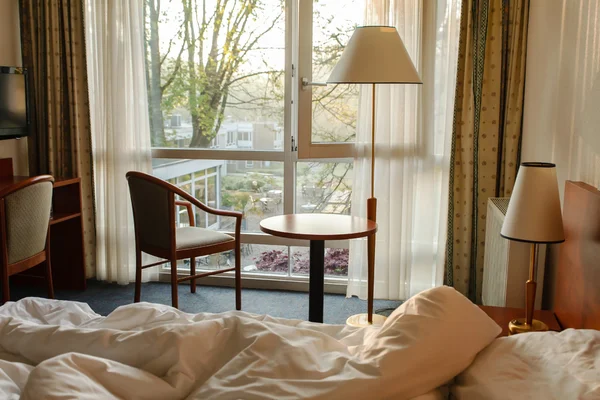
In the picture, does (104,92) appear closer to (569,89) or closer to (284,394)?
(569,89)

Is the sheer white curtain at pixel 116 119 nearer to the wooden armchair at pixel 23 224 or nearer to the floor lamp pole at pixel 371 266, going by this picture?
the wooden armchair at pixel 23 224

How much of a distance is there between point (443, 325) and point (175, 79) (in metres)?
3.11

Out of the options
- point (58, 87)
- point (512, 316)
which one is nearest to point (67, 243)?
Result: point (58, 87)

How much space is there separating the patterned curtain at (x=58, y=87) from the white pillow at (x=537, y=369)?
333 cm

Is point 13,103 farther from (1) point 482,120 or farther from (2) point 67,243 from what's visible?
(1) point 482,120

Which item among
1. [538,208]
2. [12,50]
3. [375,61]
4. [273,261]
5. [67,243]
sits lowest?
[273,261]

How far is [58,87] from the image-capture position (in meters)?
4.11

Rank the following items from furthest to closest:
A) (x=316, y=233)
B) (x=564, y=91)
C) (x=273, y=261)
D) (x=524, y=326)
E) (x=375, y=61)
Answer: (x=273, y=261)
(x=375, y=61)
(x=316, y=233)
(x=564, y=91)
(x=524, y=326)

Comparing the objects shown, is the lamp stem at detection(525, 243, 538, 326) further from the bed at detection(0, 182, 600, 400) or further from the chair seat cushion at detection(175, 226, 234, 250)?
the chair seat cushion at detection(175, 226, 234, 250)

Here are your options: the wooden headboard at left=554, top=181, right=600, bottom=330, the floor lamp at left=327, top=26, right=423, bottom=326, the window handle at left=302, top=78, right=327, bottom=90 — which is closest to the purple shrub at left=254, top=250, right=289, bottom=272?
the window handle at left=302, top=78, right=327, bottom=90

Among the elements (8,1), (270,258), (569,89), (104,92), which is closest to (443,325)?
(569,89)

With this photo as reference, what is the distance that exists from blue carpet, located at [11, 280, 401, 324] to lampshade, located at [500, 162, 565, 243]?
1826mm

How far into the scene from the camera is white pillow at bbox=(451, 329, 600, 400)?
1.27 meters

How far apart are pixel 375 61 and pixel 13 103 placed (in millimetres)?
2310
